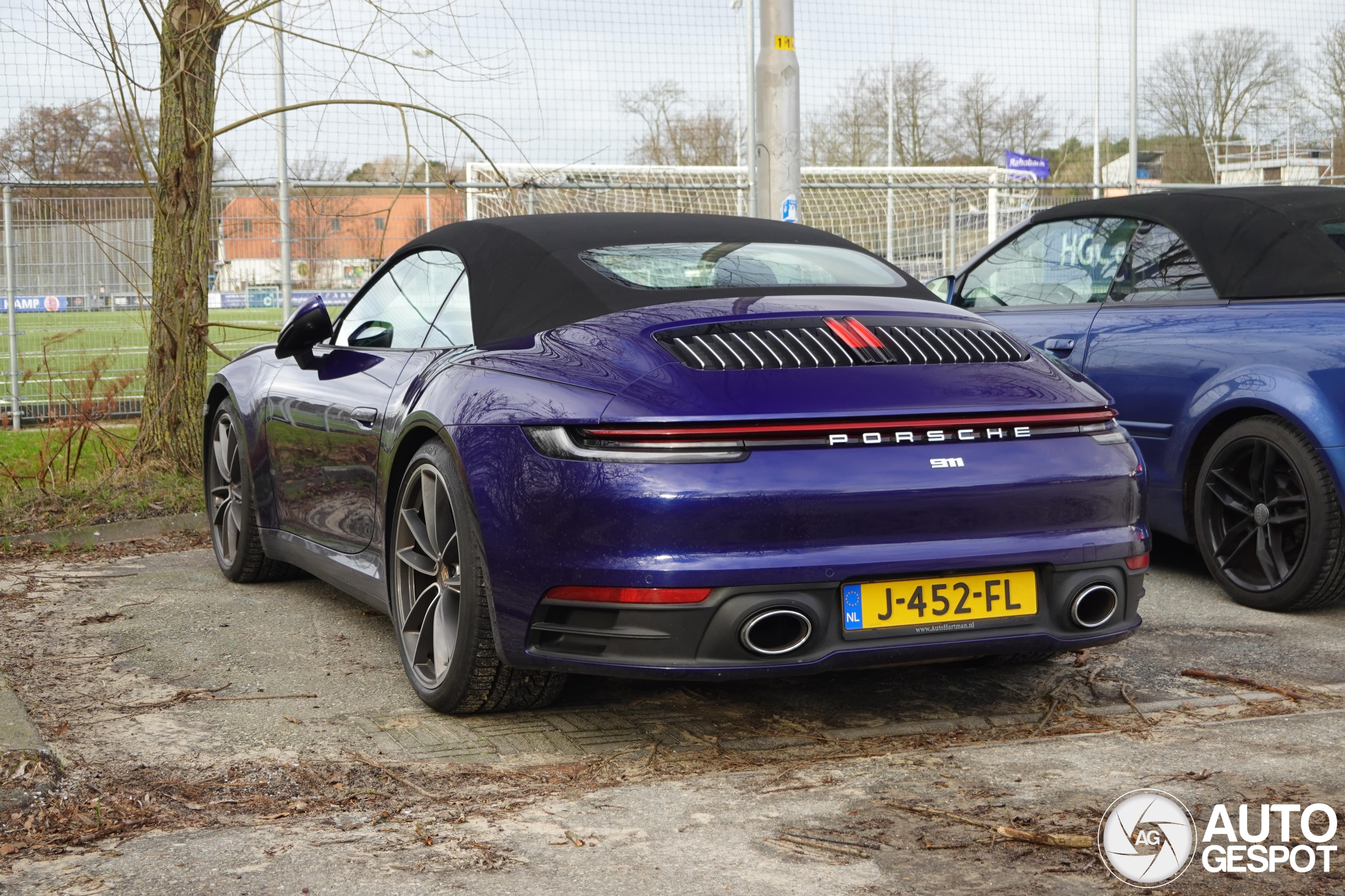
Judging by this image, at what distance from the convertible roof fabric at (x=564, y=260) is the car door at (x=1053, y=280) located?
1.62 meters

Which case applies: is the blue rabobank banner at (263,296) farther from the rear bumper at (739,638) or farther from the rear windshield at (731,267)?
the rear bumper at (739,638)

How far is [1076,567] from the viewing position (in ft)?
11.4

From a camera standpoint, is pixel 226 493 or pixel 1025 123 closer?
pixel 226 493

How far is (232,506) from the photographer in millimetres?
5895

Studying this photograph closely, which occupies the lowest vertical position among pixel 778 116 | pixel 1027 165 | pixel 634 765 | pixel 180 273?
pixel 634 765

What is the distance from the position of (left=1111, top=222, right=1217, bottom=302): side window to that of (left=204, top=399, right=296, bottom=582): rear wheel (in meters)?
3.65

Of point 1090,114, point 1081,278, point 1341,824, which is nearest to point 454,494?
point 1341,824

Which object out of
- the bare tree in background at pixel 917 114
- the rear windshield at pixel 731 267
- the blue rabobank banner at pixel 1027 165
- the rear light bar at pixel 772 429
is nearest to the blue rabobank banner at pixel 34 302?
the rear windshield at pixel 731 267

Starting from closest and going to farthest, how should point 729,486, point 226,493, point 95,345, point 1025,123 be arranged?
point 729,486
point 226,493
point 95,345
point 1025,123

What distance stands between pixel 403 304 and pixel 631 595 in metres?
1.93

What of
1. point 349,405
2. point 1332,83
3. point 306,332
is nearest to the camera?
point 349,405

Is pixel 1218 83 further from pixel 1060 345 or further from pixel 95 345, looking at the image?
pixel 1060 345

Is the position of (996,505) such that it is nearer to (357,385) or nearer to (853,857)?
(853,857)

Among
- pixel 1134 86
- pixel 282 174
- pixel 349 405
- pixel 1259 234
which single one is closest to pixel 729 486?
pixel 349 405
